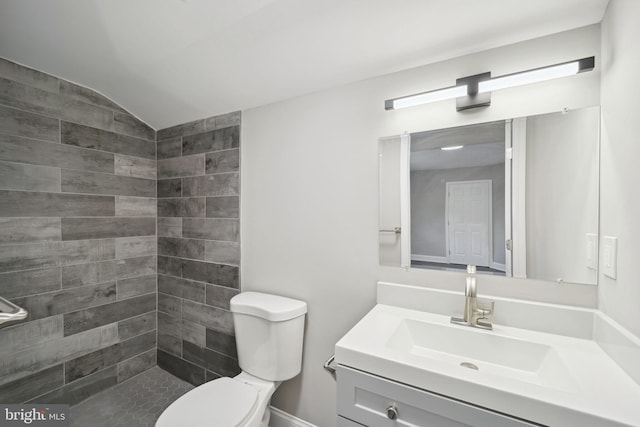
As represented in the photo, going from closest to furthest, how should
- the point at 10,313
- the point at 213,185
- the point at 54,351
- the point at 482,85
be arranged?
the point at 10,313 → the point at 482,85 → the point at 54,351 → the point at 213,185

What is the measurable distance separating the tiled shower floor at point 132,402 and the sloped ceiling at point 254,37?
2.10 m

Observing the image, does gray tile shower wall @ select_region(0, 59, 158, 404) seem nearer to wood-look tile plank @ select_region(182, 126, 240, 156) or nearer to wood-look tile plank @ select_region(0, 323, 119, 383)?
wood-look tile plank @ select_region(0, 323, 119, 383)

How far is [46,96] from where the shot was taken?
1.75 meters

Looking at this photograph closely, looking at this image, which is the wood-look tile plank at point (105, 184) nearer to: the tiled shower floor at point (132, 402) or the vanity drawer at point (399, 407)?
the tiled shower floor at point (132, 402)

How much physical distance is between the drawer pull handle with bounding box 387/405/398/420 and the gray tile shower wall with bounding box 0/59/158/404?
162 centimetres

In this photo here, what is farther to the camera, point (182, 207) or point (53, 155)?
point (182, 207)

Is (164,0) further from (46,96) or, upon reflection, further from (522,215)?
(522,215)

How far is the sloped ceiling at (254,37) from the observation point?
107 centimetres

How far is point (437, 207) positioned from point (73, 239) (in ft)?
7.58

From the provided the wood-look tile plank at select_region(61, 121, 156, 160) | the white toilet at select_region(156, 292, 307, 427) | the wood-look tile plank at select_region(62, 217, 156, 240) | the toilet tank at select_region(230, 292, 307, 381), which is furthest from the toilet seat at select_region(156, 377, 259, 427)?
the wood-look tile plank at select_region(61, 121, 156, 160)

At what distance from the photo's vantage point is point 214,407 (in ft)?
4.10

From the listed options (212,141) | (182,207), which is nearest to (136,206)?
(182,207)

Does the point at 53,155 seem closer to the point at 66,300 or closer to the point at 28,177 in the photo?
the point at 28,177

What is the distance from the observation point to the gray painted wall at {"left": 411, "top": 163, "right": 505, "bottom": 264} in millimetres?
1165
